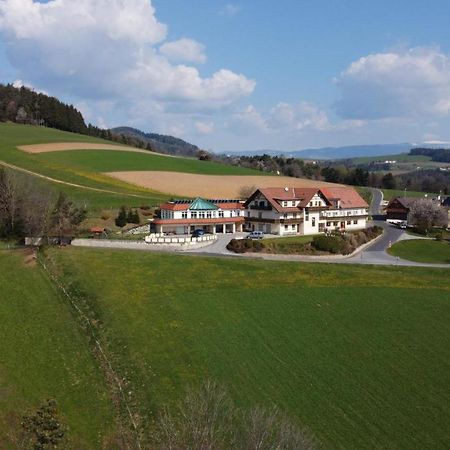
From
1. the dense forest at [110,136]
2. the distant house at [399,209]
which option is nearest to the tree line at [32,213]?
the distant house at [399,209]

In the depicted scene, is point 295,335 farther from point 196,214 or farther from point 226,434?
point 196,214

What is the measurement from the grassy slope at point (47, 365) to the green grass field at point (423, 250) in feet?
122

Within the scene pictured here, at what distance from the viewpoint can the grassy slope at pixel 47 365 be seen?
2714cm

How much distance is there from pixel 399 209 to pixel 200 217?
39599 millimetres

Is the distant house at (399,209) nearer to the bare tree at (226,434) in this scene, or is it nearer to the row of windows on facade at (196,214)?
the row of windows on facade at (196,214)

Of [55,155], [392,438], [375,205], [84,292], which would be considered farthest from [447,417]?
[55,155]

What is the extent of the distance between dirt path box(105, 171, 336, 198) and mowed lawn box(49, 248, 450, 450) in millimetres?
48720

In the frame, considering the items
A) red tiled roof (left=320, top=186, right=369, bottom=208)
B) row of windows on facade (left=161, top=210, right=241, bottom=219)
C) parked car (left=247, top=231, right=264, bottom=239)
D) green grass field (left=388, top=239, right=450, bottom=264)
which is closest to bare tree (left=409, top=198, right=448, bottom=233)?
red tiled roof (left=320, top=186, right=369, bottom=208)

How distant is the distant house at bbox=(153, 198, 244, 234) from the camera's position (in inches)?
2685

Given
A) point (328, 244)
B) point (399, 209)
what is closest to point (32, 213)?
point (328, 244)

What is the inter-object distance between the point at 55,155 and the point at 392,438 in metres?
102

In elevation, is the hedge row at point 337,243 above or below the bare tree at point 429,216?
below

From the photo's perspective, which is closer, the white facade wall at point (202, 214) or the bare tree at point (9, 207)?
the bare tree at point (9, 207)

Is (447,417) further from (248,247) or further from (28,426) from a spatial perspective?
(248,247)
